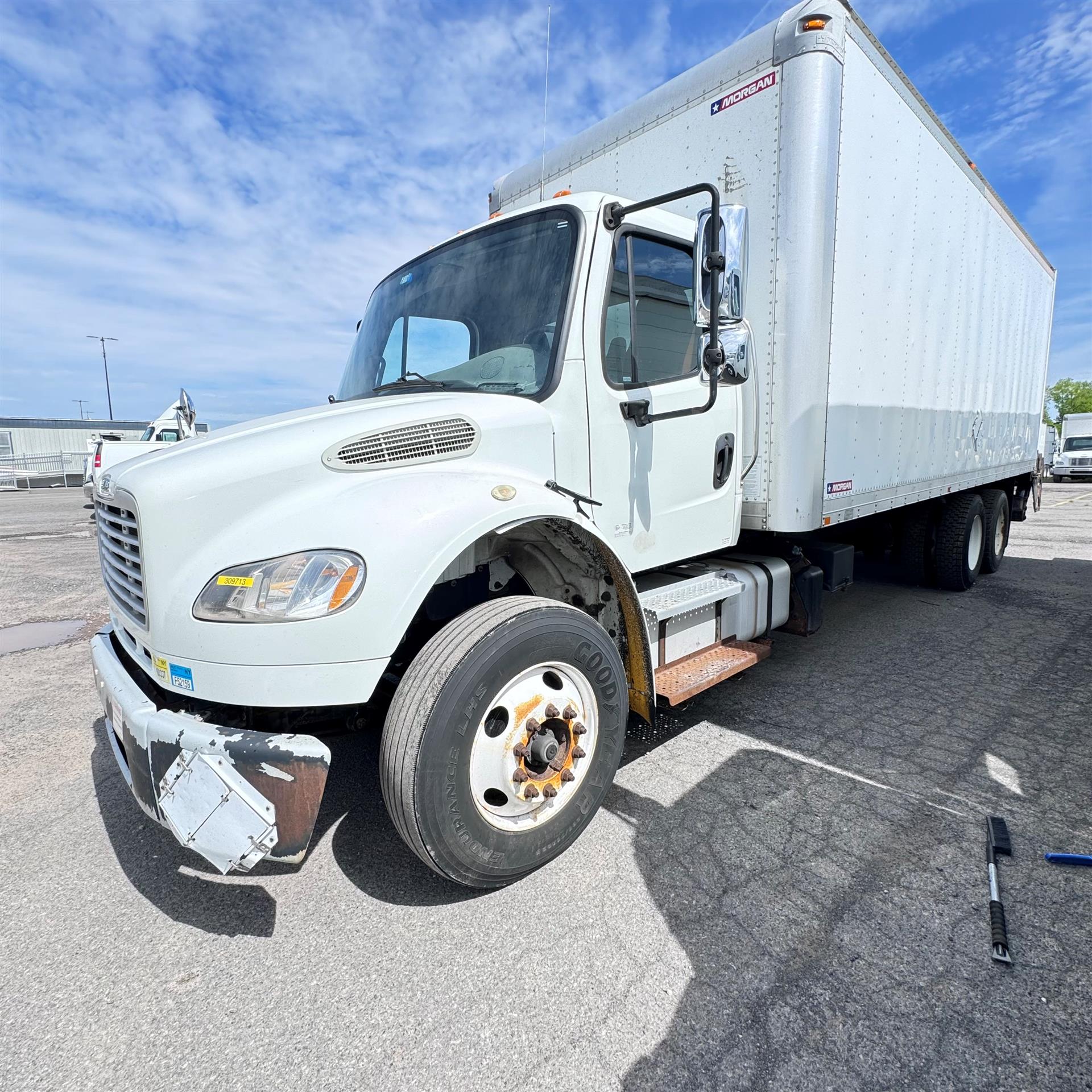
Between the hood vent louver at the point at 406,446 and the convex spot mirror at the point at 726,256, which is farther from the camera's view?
the convex spot mirror at the point at 726,256

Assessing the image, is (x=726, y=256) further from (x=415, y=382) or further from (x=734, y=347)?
(x=415, y=382)

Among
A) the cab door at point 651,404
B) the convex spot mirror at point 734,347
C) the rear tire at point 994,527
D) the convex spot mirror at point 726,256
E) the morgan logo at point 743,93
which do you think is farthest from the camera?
the rear tire at point 994,527

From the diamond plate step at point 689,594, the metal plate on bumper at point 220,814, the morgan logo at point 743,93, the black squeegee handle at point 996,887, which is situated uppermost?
the morgan logo at point 743,93

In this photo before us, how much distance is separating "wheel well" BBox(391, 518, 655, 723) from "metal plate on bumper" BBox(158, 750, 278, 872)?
93 centimetres

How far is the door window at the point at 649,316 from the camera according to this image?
118 inches

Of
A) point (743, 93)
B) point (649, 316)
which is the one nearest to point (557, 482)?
point (649, 316)

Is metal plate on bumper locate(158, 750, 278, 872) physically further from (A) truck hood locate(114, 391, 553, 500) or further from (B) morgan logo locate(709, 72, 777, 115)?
(B) morgan logo locate(709, 72, 777, 115)

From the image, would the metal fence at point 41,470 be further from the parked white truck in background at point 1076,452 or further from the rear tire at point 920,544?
the parked white truck in background at point 1076,452

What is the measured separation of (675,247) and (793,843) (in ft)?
9.04

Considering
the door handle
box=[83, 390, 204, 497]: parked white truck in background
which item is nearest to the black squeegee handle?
the door handle

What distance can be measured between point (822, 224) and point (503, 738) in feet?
10.1

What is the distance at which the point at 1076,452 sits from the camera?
30.3m

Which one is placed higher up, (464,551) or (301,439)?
(301,439)

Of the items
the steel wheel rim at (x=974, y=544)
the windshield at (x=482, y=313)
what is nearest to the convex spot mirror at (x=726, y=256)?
the windshield at (x=482, y=313)
